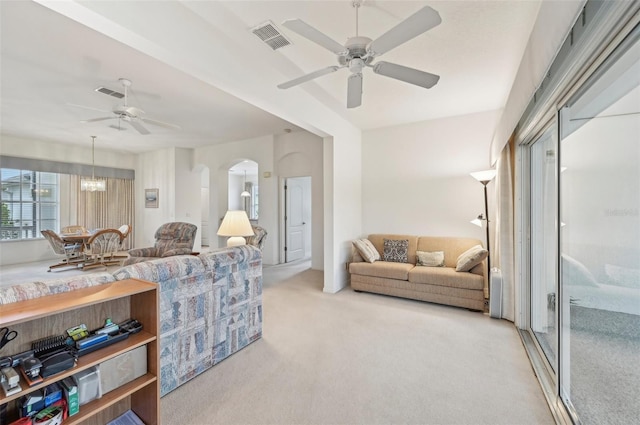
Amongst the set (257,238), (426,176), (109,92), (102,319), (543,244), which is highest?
(109,92)

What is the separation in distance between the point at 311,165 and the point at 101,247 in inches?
191

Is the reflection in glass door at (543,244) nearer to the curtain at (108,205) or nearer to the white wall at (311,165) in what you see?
the white wall at (311,165)

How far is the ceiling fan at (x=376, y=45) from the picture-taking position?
1.57 metres

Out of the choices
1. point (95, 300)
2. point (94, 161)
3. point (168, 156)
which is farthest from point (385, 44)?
point (94, 161)

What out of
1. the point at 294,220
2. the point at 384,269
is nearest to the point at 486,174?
the point at 384,269

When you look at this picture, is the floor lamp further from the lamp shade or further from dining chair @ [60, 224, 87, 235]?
dining chair @ [60, 224, 87, 235]

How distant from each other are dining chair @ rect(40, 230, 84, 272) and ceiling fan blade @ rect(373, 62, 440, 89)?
7.01 metres

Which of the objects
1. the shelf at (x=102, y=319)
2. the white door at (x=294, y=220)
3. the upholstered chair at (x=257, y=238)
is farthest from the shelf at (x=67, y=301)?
the white door at (x=294, y=220)

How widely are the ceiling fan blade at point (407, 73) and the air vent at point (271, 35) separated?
2.88 feet

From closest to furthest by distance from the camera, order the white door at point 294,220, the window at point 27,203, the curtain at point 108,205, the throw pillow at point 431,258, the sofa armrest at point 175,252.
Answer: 1. the throw pillow at point 431,258
2. the sofa armrest at point 175,252
3. the window at point 27,203
4. the white door at point 294,220
5. the curtain at point 108,205

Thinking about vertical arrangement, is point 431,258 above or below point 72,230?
below

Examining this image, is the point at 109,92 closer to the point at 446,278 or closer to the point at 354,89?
the point at 354,89

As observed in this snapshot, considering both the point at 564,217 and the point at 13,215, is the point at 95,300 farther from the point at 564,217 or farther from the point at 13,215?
the point at 13,215

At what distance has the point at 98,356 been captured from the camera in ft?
4.58
